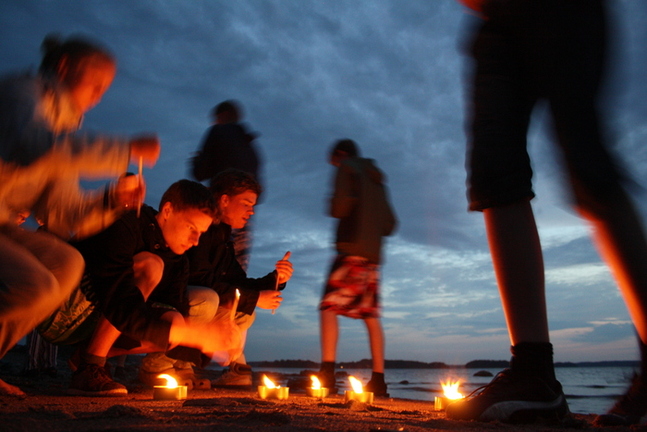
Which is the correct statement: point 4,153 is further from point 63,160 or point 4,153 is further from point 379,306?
point 379,306

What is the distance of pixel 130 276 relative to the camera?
2.91 meters

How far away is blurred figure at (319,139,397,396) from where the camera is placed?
4445mm

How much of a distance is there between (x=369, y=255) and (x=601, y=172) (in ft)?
9.41

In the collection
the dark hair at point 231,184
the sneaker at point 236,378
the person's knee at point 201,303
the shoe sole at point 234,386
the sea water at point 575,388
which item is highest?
the dark hair at point 231,184

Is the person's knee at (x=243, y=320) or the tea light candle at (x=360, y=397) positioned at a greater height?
the person's knee at (x=243, y=320)

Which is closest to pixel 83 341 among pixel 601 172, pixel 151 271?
pixel 151 271

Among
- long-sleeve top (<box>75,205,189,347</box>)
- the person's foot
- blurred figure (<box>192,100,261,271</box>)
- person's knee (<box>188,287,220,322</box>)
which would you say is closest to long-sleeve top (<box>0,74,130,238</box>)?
long-sleeve top (<box>75,205,189,347</box>)

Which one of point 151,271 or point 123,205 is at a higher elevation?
point 123,205

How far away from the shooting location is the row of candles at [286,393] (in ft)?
8.80

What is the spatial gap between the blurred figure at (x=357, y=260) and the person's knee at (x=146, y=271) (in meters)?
1.75

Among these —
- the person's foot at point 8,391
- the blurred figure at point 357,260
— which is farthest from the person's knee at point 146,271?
the blurred figure at point 357,260

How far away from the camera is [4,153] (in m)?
2.02

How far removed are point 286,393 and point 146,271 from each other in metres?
1.16

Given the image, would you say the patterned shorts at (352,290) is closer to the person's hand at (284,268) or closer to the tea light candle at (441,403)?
the person's hand at (284,268)
